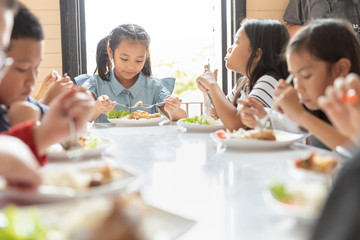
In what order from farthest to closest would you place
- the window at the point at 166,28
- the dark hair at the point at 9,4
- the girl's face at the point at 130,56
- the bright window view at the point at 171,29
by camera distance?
the bright window view at the point at 171,29, the window at the point at 166,28, the girl's face at the point at 130,56, the dark hair at the point at 9,4

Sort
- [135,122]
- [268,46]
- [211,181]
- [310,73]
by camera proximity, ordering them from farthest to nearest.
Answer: [268,46]
[135,122]
[310,73]
[211,181]

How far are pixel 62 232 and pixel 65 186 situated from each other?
0.24 metres

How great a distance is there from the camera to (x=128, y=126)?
2.40 meters

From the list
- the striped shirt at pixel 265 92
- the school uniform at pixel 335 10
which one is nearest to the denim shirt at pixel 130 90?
the striped shirt at pixel 265 92

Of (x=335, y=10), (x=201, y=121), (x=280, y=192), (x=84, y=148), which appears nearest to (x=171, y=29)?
(x=335, y=10)

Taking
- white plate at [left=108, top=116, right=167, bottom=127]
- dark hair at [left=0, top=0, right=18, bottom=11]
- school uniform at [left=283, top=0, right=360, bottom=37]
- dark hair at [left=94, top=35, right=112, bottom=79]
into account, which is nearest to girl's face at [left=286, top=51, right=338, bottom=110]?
white plate at [left=108, top=116, right=167, bottom=127]

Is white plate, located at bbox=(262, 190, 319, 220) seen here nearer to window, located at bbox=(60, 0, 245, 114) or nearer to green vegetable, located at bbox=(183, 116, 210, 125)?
green vegetable, located at bbox=(183, 116, 210, 125)

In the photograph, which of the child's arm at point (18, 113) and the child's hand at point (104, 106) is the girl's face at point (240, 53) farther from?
the child's arm at point (18, 113)

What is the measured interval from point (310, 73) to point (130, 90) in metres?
1.86

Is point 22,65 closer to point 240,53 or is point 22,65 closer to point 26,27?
point 26,27

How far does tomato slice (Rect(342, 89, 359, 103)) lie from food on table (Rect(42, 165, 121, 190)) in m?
0.52

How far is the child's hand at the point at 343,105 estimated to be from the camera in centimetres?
84

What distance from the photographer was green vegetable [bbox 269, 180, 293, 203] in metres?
0.73

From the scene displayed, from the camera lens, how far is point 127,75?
3.13 meters
